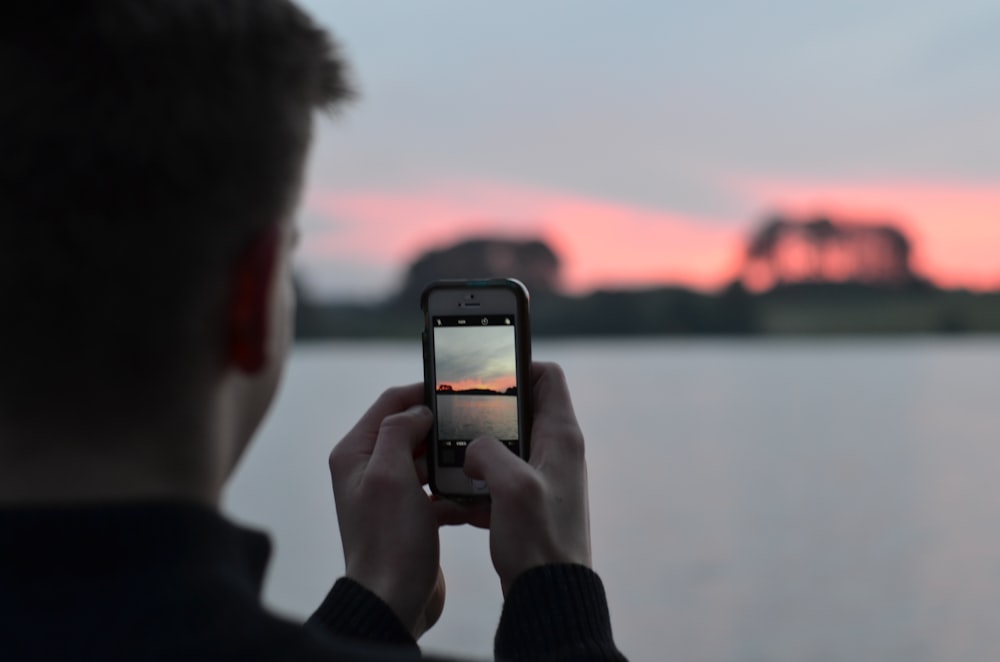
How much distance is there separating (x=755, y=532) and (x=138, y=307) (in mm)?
33088

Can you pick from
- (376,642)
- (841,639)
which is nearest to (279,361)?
(376,642)

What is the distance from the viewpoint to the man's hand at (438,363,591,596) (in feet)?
6.44

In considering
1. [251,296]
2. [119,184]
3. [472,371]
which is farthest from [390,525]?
[119,184]

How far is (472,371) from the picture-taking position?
2.69 metres

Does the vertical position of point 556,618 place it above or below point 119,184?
below

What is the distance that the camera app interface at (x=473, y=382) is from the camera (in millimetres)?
2576

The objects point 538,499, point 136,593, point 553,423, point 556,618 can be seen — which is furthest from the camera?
point 553,423

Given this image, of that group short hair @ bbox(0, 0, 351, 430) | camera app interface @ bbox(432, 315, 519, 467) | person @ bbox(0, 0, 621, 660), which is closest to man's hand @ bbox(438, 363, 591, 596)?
camera app interface @ bbox(432, 315, 519, 467)

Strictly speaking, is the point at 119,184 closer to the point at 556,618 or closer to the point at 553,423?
the point at 556,618

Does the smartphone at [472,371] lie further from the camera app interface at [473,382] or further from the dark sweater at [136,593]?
the dark sweater at [136,593]

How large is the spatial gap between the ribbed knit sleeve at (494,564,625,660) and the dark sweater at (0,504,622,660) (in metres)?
0.70

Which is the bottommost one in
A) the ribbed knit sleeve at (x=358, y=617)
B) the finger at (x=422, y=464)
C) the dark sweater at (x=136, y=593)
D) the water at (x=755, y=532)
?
the water at (x=755, y=532)

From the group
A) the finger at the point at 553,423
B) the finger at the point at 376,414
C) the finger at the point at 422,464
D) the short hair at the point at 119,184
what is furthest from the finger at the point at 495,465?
the short hair at the point at 119,184

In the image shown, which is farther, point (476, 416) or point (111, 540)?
point (476, 416)
